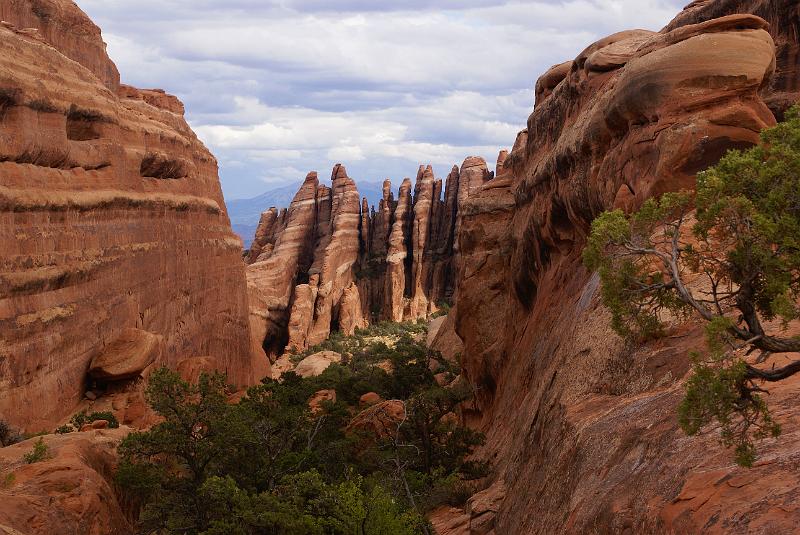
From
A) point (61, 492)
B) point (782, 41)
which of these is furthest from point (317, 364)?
point (782, 41)

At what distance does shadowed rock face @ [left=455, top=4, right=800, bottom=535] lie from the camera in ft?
33.1

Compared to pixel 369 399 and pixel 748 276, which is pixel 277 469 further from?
pixel 369 399

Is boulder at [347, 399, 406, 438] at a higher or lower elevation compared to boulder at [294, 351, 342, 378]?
higher

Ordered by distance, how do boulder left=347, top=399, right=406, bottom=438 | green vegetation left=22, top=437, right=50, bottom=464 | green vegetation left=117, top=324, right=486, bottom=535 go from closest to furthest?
1. green vegetation left=117, top=324, right=486, bottom=535
2. green vegetation left=22, top=437, right=50, bottom=464
3. boulder left=347, top=399, right=406, bottom=438

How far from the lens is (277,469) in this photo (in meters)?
25.5

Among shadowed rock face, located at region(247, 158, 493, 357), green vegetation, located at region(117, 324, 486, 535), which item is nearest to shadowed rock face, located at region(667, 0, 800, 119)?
green vegetation, located at region(117, 324, 486, 535)

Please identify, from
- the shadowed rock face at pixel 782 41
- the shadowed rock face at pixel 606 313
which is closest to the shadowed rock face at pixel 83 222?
the shadowed rock face at pixel 606 313

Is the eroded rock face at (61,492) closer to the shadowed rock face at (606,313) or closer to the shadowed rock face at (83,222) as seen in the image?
the shadowed rock face at (83,222)

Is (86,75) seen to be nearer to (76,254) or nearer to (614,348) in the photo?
(76,254)

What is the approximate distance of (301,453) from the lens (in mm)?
28797

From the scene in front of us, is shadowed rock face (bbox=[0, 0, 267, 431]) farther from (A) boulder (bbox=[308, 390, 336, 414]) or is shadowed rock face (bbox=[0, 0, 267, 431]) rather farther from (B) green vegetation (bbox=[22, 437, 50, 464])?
(A) boulder (bbox=[308, 390, 336, 414])

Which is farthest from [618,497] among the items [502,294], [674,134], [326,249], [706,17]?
[326,249]

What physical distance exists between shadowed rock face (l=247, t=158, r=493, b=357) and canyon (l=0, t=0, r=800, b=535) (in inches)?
1447

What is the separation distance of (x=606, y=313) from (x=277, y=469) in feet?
43.5
